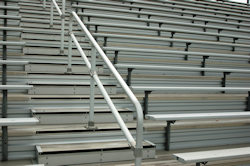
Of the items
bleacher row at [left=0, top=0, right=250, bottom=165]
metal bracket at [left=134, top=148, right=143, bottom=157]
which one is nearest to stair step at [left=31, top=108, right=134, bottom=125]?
bleacher row at [left=0, top=0, right=250, bottom=165]

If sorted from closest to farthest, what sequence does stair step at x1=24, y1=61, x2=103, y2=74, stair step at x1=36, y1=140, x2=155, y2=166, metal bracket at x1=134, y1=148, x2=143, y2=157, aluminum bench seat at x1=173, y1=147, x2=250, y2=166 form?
1. metal bracket at x1=134, y1=148, x2=143, y2=157
2. aluminum bench seat at x1=173, y1=147, x2=250, y2=166
3. stair step at x1=36, y1=140, x2=155, y2=166
4. stair step at x1=24, y1=61, x2=103, y2=74

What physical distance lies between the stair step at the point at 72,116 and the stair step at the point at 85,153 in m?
0.22

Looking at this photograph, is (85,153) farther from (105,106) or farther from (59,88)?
(59,88)

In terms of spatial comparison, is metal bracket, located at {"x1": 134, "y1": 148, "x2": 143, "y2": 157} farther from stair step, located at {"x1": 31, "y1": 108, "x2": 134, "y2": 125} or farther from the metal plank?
stair step, located at {"x1": 31, "y1": 108, "x2": 134, "y2": 125}

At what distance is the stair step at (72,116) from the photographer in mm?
1617

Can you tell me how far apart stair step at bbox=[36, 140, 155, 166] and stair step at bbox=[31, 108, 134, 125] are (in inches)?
8.6

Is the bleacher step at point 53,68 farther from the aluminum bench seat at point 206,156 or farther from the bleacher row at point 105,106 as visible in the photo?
the aluminum bench seat at point 206,156

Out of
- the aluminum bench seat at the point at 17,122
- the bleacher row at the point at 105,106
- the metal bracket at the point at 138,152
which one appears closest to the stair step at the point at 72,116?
the bleacher row at the point at 105,106

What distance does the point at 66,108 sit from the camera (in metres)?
1.80

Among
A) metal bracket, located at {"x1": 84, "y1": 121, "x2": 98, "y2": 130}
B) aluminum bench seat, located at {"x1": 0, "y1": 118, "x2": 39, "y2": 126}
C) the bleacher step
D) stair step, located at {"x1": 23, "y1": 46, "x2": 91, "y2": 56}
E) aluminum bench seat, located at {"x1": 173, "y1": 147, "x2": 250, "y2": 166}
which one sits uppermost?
stair step, located at {"x1": 23, "y1": 46, "x2": 91, "y2": 56}

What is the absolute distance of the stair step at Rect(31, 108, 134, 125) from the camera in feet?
5.31

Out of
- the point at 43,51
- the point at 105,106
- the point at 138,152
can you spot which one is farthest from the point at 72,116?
the point at 43,51

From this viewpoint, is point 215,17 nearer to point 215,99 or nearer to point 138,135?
point 215,99

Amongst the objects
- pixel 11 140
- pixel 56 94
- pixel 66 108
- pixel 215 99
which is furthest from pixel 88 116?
pixel 215 99
